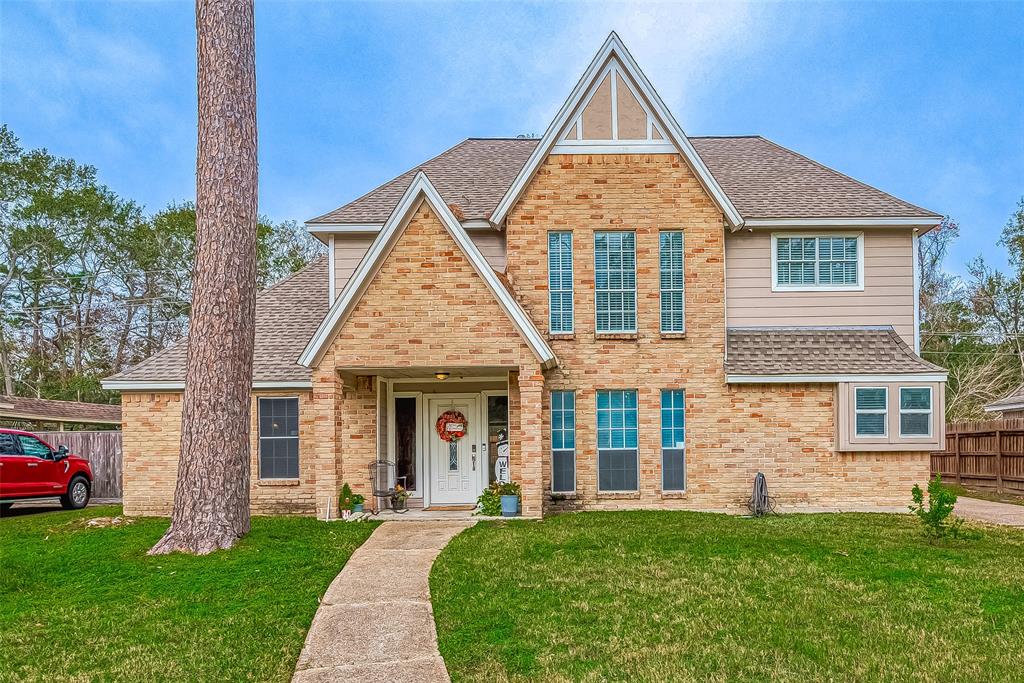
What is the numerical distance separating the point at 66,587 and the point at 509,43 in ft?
62.7

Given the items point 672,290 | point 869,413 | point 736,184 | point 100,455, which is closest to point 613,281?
Result: point 672,290

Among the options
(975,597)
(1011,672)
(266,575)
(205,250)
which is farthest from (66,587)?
(975,597)

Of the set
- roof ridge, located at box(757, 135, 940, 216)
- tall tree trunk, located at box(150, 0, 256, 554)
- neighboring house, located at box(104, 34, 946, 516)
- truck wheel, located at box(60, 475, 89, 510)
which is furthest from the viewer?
truck wheel, located at box(60, 475, 89, 510)

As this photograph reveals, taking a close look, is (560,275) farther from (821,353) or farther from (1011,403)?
(1011,403)

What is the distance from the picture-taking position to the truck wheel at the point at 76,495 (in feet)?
55.2

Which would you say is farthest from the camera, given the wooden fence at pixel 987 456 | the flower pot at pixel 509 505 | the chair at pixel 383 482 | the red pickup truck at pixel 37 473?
the wooden fence at pixel 987 456

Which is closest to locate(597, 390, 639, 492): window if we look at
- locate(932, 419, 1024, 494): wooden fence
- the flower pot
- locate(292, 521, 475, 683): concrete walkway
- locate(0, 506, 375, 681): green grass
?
the flower pot

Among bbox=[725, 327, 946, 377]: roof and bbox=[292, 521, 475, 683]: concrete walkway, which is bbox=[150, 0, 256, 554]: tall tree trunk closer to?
bbox=[292, 521, 475, 683]: concrete walkway

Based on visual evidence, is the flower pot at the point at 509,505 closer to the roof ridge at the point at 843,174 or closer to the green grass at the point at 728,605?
the green grass at the point at 728,605

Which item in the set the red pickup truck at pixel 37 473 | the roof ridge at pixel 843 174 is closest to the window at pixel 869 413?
the roof ridge at pixel 843 174

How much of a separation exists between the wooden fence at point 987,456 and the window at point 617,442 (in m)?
9.32

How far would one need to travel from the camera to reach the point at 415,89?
105 feet

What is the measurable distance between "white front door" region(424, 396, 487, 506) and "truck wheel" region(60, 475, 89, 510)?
9237mm

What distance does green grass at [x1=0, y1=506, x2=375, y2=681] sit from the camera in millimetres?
5520
